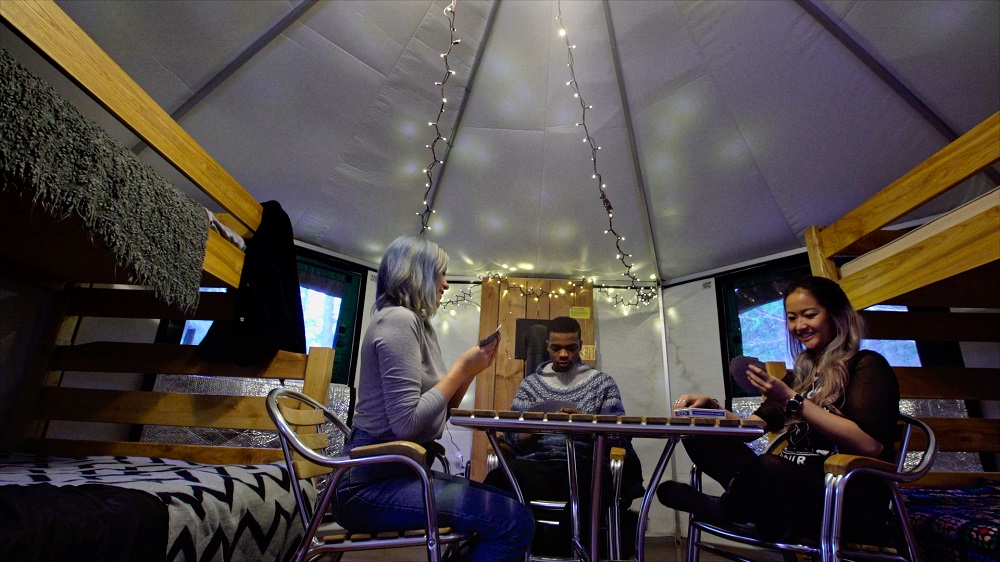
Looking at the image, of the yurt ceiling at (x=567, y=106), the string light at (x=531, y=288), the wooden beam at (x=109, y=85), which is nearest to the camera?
the wooden beam at (x=109, y=85)

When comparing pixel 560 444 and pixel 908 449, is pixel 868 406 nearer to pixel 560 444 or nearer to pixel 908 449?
pixel 908 449

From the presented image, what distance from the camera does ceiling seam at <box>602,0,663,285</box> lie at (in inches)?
112

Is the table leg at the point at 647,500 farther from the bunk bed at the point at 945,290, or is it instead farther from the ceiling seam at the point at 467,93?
the ceiling seam at the point at 467,93

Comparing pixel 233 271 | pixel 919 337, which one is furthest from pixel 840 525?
pixel 233 271

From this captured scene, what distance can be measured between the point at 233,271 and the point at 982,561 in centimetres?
294

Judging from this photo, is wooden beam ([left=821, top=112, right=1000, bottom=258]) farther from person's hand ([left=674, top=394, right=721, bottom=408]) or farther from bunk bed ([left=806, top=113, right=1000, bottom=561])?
person's hand ([left=674, top=394, right=721, bottom=408])

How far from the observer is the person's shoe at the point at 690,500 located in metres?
1.52

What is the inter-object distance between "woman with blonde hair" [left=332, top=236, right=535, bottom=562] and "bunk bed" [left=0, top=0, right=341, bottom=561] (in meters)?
Result: 0.57

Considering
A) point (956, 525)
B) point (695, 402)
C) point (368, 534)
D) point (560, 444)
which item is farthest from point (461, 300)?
point (956, 525)

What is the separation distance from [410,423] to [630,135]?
9.01 feet

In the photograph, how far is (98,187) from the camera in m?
1.49

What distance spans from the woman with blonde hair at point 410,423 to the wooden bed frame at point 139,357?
1.24 metres

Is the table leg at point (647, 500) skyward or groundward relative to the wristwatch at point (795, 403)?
groundward

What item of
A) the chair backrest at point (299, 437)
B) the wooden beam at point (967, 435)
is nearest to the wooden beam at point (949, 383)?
the wooden beam at point (967, 435)
